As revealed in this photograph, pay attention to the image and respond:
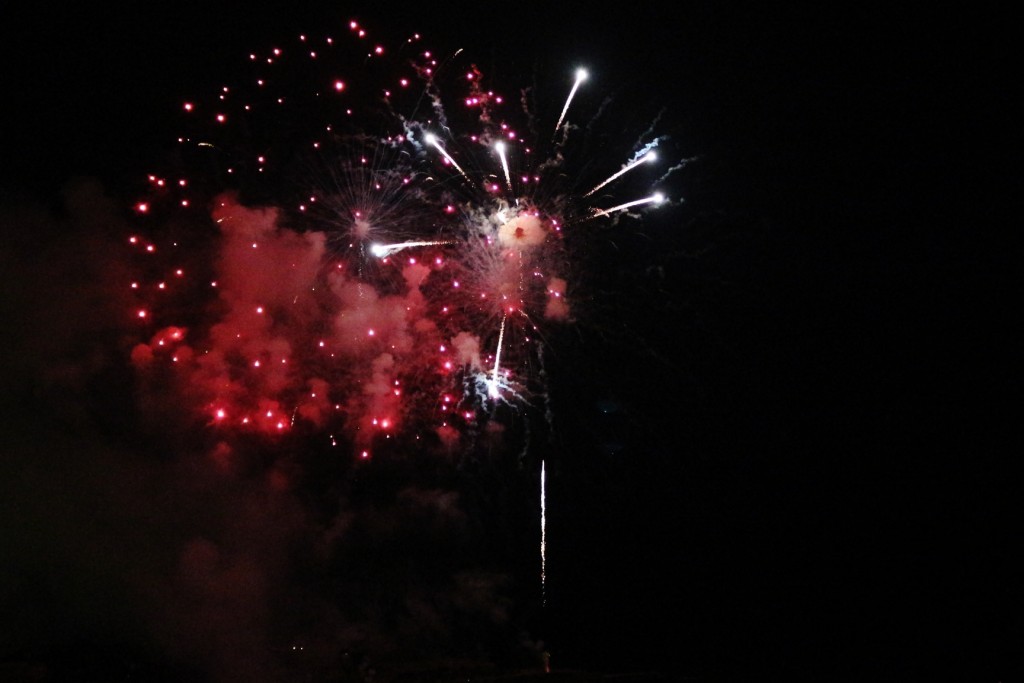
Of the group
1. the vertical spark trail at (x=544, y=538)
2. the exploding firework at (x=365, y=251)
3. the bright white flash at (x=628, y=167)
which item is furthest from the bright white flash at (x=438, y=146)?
the vertical spark trail at (x=544, y=538)

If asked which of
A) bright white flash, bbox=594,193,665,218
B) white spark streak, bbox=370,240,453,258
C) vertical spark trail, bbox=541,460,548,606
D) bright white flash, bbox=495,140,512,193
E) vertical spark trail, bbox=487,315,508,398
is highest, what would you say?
bright white flash, bbox=495,140,512,193

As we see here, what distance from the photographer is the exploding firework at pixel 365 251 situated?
21.1 feet

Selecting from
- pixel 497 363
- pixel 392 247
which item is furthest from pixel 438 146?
pixel 497 363

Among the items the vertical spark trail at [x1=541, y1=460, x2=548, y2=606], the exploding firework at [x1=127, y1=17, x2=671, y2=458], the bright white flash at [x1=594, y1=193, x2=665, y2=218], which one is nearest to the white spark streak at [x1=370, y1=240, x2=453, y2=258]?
the exploding firework at [x1=127, y1=17, x2=671, y2=458]

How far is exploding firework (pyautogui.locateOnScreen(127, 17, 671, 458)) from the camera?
21.1ft

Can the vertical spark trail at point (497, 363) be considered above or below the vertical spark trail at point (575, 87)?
below

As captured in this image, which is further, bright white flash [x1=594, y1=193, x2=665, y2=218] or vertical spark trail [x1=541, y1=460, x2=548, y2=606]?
vertical spark trail [x1=541, y1=460, x2=548, y2=606]

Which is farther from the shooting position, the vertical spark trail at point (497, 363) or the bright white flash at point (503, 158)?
the vertical spark trail at point (497, 363)

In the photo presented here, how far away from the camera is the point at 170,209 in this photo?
6.48 m

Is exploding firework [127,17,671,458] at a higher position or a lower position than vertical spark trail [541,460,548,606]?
higher

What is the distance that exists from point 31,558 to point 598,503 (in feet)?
26.7

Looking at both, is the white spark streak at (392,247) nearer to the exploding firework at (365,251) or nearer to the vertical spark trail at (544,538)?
the exploding firework at (365,251)

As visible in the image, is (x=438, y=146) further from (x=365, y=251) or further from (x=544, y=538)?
(x=544, y=538)

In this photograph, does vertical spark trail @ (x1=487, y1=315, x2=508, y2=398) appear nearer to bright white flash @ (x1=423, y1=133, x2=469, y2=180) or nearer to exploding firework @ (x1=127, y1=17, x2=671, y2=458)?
exploding firework @ (x1=127, y1=17, x2=671, y2=458)
